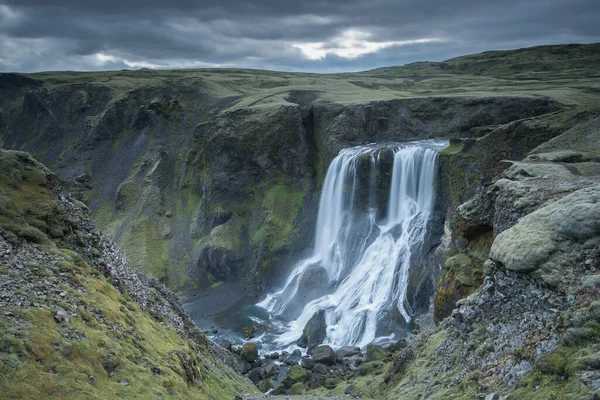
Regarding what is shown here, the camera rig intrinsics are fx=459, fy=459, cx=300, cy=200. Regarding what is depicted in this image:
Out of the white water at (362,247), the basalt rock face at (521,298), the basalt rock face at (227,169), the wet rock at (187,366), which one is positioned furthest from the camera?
the basalt rock face at (227,169)

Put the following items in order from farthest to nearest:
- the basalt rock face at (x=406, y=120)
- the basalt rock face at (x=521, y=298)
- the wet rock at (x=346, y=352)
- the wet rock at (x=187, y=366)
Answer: the basalt rock face at (x=406, y=120), the wet rock at (x=346, y=352), the wet rock at (x=187, y=366), the basalt rock face at (x=521, y=298)

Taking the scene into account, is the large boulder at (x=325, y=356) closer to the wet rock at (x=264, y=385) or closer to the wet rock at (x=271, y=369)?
the wet rock at (x=271, y=369)

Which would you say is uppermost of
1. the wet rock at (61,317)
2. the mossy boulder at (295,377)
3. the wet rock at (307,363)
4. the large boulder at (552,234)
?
the large boulder at (552,234)

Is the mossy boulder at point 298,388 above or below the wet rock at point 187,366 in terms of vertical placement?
below

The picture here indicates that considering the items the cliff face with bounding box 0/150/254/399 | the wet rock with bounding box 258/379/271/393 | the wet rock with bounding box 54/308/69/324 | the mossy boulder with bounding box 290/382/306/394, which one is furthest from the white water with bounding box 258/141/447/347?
the wet rock with bounding box 54/308/69/324

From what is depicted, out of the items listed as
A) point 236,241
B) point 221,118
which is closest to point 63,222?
point 236,241

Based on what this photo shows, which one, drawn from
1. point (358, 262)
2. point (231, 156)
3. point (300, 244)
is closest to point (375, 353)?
point (358, 262)

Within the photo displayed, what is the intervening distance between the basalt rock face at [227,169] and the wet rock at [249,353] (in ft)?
78.2

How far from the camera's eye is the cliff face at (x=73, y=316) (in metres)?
17.8

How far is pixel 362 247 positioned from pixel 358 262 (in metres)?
2.59

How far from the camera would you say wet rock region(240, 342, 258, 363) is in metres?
49.6

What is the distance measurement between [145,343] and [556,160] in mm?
33564

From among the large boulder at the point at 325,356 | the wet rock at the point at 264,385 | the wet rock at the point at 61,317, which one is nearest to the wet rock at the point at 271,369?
the wet rock at the point at 264,385

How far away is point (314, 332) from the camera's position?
5338cm
